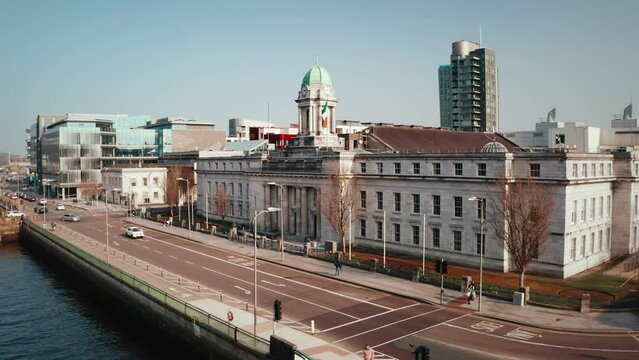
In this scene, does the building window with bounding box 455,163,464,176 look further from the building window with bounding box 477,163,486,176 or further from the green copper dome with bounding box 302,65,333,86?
the green copper dome with bounding box 302,65,333,86

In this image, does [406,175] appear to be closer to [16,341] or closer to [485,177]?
[485,177]

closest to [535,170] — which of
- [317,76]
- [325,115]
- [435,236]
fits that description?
[435,236]

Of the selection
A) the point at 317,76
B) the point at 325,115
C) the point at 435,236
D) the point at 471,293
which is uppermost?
the point at 317,76

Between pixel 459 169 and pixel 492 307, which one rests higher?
pixel 459 169

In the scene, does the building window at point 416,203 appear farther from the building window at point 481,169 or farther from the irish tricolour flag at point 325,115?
the irish tricolour flag at point 325,115

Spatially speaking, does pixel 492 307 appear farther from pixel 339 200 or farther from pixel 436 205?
pixel 339 200

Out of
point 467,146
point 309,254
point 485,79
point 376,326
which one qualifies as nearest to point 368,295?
point 376,326
